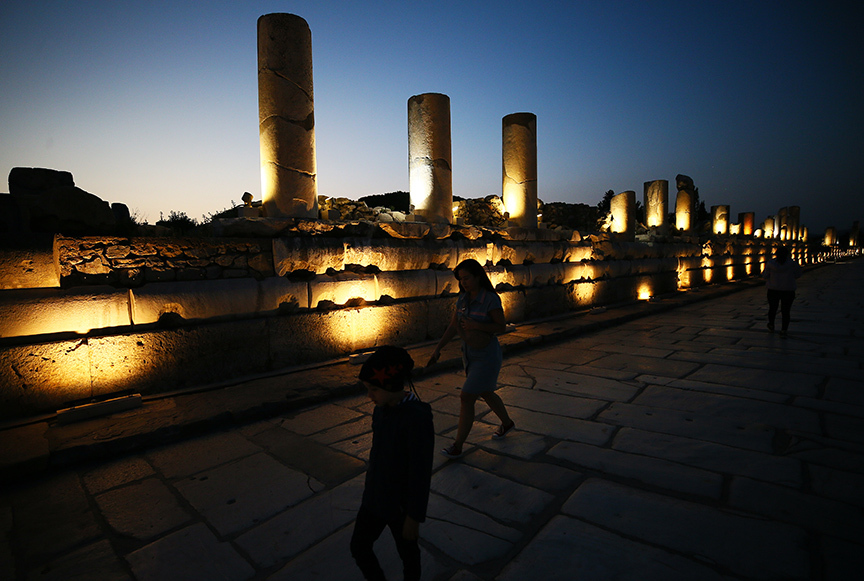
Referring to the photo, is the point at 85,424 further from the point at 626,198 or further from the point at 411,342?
the point at 626,198

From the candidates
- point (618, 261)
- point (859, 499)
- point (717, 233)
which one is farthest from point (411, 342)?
point (717, 233)

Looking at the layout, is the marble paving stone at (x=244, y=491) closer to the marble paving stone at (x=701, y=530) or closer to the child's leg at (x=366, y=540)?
the child's leg at (x=366, y=540)

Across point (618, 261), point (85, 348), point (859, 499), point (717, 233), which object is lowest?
point (859, 499)

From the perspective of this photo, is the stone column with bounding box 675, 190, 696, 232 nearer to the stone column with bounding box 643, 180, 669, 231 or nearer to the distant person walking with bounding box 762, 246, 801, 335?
the stone column with bounding box 643, 180, 669, 231

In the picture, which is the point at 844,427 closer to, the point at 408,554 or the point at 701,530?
the point at 701,530

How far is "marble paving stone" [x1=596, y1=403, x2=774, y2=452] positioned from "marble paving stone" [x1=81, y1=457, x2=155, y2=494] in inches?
147

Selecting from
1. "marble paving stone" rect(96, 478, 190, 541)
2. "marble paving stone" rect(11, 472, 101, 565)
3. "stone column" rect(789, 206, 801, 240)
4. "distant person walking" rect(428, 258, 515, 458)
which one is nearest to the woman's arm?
"distant person walking" rect(428, 258, 515, 458)

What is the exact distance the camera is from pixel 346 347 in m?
6.05

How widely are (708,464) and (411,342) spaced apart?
458 centimetres

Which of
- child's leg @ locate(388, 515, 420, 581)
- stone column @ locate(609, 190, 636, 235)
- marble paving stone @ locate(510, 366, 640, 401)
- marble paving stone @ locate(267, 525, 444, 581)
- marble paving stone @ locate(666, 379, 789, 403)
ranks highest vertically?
stone column @ locate(609, 190, 636, 235)

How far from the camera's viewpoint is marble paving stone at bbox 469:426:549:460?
3.21 metres

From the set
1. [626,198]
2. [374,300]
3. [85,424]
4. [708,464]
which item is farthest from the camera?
[626,198]

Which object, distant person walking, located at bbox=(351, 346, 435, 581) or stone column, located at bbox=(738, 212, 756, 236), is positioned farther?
stone column, located at bbox=(738, 212, 756, 236)

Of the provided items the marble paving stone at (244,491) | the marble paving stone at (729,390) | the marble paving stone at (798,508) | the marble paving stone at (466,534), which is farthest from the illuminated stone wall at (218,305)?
the marble paving stone at (798,508)
